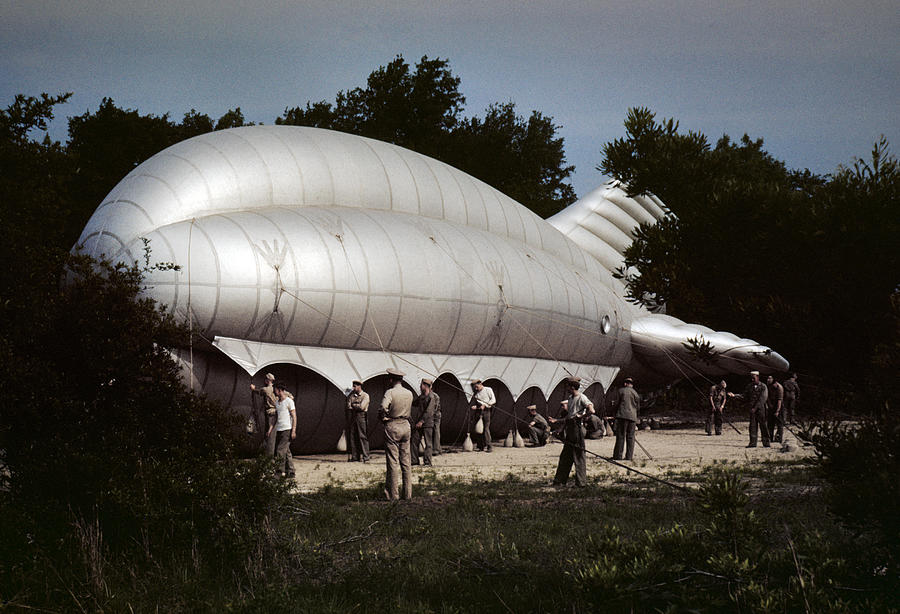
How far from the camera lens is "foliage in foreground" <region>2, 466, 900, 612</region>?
568 centimetres

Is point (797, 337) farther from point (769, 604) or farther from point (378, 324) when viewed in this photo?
point (769, 604)

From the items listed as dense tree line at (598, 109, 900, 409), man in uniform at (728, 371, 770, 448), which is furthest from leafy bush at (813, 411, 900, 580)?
man in uniform at (728, 371, 770, 448)

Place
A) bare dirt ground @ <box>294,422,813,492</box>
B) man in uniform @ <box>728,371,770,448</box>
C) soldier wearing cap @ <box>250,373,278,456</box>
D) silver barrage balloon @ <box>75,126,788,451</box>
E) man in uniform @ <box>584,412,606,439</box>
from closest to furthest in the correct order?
bare dirt ground @ <box>294,422,813,492</box>
soldier wearing cap @ <box>250,373,278,456</box>
silver barrage balloon @ <box>75,126,788,451</box>
man in uniform @ <box>728,371,770,448</box>
man in uniform @ <box>584,412,606,439</box>

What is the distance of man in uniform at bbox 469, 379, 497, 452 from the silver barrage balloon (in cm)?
49

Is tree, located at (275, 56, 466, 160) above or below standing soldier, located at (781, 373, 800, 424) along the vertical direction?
above

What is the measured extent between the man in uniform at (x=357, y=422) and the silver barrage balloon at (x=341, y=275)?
790mm

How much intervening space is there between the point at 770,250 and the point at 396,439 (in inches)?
475

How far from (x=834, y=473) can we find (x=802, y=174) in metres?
61.0

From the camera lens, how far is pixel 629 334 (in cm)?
3138

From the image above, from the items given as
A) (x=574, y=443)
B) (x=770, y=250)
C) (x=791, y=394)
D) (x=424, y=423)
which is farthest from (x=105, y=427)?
(x=791, y=394)

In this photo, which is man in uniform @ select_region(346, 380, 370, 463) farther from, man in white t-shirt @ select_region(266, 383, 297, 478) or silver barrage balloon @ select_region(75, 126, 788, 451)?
man in white t-shirt @ select_region(266, 383, 297, 478)

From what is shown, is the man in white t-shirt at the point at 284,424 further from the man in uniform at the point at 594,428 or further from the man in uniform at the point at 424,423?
the man in uniform at the point at 594,428

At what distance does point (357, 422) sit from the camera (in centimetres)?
1942

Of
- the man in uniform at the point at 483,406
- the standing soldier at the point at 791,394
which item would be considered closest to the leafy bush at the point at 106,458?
the man in uniform at the point at 483,406
